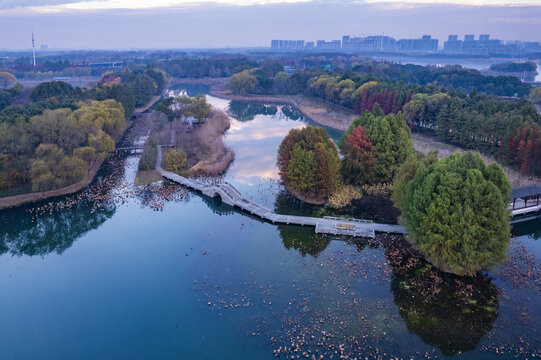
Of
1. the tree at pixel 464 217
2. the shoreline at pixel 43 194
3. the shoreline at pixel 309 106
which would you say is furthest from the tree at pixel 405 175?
the shoreline at pixel 309 106

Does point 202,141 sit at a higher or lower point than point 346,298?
higher

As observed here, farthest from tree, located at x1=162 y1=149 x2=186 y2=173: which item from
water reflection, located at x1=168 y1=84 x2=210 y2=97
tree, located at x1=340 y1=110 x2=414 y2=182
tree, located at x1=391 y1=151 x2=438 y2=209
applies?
water reflection, located at x1=168 y1=84 x2=210 y2=97

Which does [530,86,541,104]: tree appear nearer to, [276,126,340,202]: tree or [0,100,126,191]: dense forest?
[276,126,340,202]: tree

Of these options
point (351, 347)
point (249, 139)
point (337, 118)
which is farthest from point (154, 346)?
point (337, 118)

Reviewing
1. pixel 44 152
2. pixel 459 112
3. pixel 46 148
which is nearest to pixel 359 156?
pixel 459 112

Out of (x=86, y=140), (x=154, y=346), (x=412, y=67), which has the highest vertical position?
(x=412, y=67)

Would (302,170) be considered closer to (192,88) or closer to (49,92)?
(49,92)

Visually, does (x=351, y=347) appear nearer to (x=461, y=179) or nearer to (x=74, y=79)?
(x=461, y=179)
